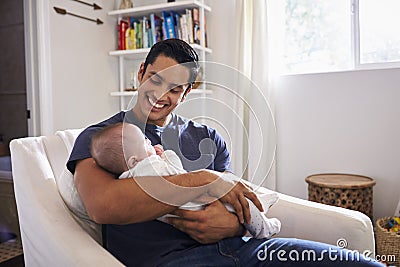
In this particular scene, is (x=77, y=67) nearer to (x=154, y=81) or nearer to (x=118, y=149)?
(x=154, y=81)

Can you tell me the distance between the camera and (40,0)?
2.43 meters

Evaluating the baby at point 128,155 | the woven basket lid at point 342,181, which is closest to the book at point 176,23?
the woven basket lid at point 342,181

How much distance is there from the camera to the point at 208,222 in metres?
Answer: 1.01

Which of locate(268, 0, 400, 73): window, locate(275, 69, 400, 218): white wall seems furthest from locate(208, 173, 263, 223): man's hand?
locate(268, 0, 400, 73): window

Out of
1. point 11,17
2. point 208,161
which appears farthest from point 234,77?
point 11,17

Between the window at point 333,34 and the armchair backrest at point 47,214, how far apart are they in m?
1.76

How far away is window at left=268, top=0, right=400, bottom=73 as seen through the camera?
238 cm

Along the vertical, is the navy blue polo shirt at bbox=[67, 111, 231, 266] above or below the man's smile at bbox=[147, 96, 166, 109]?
below

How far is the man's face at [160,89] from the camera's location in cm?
105

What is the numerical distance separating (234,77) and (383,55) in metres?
1.63

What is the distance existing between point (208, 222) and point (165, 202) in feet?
0.45

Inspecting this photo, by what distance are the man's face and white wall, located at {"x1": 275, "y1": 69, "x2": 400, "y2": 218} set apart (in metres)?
1.54

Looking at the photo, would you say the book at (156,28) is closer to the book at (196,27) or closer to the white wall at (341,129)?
the book at (196,27)

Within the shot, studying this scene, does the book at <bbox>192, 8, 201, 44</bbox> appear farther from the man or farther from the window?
the man
